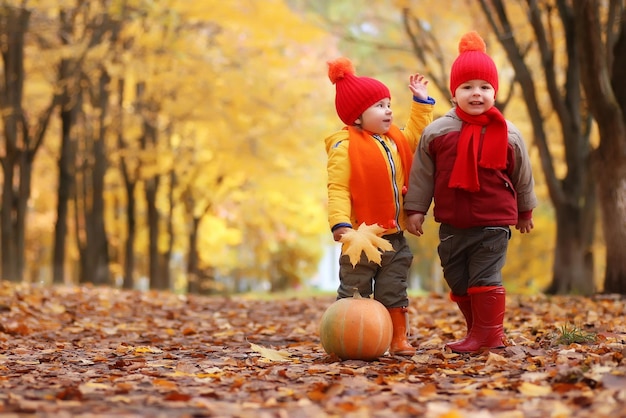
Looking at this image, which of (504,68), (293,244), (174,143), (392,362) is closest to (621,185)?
(392,362)

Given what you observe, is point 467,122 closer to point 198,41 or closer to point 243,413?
point 243,413

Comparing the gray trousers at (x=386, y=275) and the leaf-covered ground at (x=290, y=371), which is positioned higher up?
the gray trousers at (x=386, y=275)

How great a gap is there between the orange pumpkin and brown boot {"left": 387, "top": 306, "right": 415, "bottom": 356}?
0.83 feet

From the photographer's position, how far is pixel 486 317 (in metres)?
5.20

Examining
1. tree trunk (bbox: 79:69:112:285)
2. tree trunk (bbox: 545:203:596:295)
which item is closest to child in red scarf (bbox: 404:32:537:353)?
tree trunk (bbox: 545:203:596:295)

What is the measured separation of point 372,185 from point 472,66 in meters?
0.96

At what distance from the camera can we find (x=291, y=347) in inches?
246

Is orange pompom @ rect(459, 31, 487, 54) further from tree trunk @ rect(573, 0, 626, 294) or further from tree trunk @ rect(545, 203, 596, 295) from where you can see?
tree trunk @ rect(545, 203, 596, 295)

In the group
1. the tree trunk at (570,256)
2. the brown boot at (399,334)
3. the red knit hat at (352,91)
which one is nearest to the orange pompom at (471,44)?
the red knit hat at (352,91)

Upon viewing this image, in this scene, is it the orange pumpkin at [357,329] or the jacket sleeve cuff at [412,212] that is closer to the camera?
the orange pumpkin at [357,329]

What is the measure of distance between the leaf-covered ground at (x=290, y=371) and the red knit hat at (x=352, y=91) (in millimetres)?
1562

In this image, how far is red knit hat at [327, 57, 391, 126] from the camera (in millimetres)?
5332

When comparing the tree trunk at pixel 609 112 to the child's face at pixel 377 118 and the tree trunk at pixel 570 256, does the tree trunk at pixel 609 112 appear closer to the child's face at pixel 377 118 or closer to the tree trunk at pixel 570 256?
the tree trunk at pixel 570 256

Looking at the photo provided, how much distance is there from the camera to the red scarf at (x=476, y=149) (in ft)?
16.7
